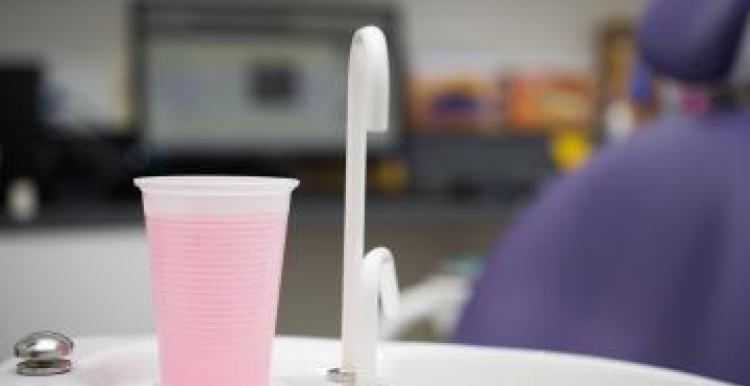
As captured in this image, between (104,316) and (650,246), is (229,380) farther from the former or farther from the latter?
(104,316)

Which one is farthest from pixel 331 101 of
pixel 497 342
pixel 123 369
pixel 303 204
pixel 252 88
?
pixel 123 369

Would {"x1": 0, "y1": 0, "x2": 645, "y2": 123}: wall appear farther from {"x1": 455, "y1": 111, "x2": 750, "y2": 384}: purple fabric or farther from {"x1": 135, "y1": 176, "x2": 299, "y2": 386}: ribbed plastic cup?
{"x1": 135, "y1": 176, "x2": 299, "y2": 386}: ribbed plastic cup

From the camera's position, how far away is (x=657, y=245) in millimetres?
948

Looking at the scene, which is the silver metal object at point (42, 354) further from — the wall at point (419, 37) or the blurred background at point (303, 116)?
the wall at point (419, 37)

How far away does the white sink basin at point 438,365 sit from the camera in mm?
607

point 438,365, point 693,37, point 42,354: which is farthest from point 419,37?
point 42,354

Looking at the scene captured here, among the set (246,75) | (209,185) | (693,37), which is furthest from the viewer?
(246,75)

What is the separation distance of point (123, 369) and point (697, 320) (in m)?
0.55

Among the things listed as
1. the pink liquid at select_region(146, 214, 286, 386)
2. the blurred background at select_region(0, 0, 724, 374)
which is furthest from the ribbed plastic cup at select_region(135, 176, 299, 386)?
the blurred background at select_region(0, 0, 724, 374)

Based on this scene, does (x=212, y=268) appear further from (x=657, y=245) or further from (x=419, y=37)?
(x=419, y=37)

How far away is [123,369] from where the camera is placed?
0.60m

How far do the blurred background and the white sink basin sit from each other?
118 centimetres

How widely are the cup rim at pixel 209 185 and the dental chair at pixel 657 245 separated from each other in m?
0.52

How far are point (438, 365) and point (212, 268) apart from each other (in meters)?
0.21
